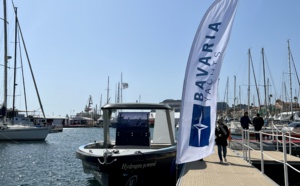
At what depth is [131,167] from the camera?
9984 millimetres

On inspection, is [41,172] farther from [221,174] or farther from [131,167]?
[221,174]

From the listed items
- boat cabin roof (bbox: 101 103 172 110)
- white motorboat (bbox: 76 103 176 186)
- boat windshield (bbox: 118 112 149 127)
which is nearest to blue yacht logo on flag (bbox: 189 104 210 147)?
white motorboat (bbox: 76 103 176 186)

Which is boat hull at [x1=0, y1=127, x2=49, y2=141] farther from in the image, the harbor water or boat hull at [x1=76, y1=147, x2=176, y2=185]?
boat hull at [x1=76, y1=147, x2=176, y2=185]

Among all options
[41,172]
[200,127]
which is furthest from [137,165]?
[41,172]

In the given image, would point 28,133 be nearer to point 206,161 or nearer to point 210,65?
point 206,161

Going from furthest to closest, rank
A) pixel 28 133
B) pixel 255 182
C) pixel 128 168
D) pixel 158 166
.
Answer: pixel 28 133, pixel 158 166, pixel 128 168, pixel 255 182

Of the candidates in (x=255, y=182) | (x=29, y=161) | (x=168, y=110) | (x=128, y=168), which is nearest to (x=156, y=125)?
(x=168, y=110)

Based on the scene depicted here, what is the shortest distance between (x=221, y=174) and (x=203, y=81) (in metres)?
4.25

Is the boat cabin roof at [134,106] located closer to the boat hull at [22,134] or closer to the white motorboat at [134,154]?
the white motorboat at [134,154]

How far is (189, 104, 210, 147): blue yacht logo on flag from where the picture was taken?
6.56 meters

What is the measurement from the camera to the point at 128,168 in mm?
9914

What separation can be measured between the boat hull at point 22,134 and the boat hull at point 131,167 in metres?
25.4

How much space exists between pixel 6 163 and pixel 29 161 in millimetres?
1375

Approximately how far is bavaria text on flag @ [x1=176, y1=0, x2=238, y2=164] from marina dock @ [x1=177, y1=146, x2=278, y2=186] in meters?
2.27
